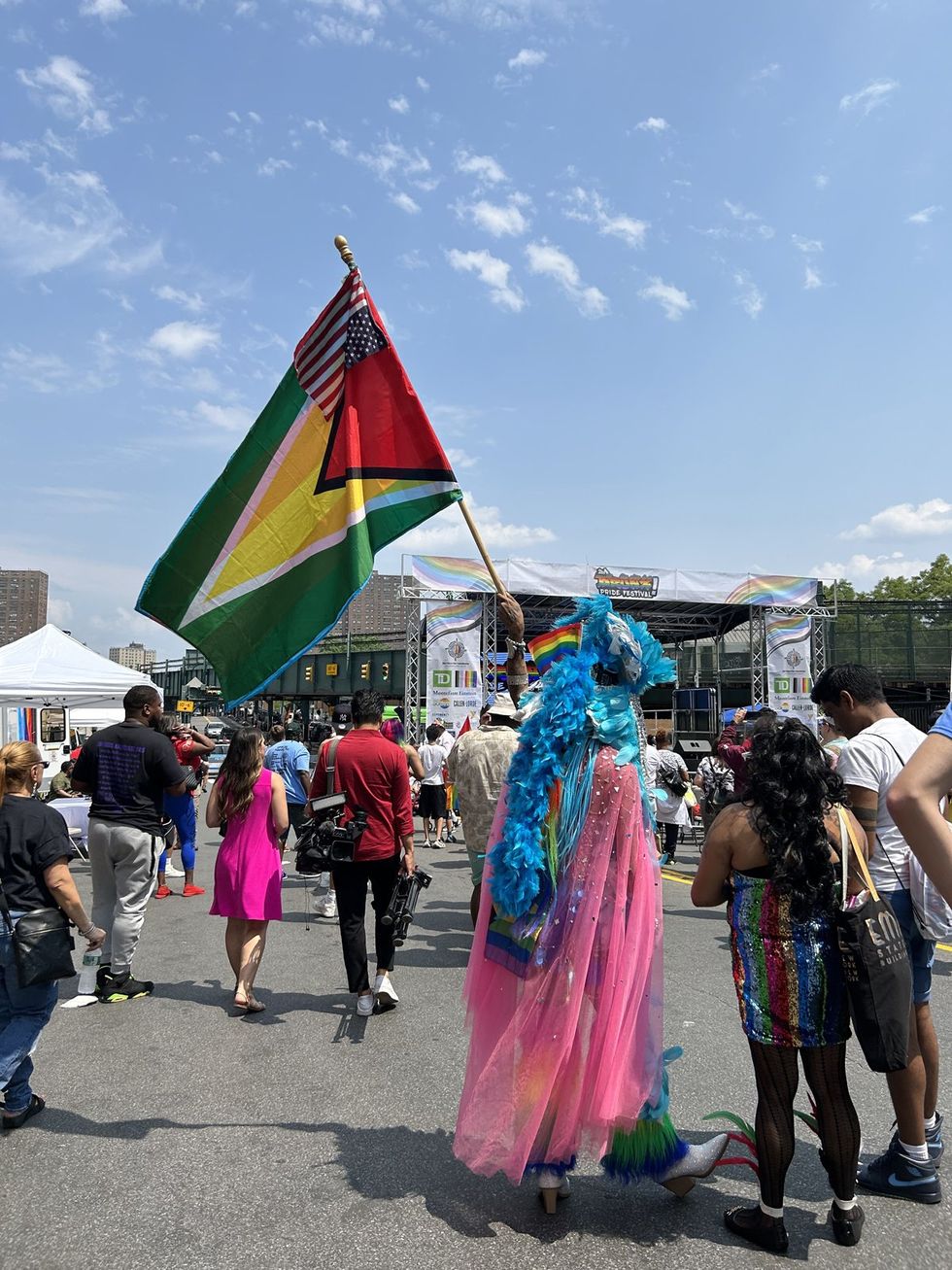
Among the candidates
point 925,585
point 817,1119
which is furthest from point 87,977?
point 925,585

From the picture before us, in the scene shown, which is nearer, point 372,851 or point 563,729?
point 563,729

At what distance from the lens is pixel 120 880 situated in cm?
557

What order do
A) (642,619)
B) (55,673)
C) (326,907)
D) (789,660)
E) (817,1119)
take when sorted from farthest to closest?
1. (642,619)
2. (789,660)
3. (55,673)
4. (326,907)
5. (817,1119)

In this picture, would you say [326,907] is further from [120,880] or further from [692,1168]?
[692,1168]

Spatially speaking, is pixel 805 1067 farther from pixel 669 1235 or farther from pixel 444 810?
pixel 444 810

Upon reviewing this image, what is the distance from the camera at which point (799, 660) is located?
23.6 metres

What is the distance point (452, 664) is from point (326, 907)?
1287cm

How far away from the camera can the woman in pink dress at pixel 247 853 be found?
528 centimetres

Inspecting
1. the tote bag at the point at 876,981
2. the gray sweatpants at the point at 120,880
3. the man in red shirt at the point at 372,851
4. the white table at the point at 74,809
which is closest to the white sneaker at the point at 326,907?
the gray sweatpants at the point at 120,880

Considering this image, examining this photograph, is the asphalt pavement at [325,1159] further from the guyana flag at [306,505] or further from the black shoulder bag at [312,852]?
the guyana flag at [306,505]

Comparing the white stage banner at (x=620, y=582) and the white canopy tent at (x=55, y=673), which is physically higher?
the white stage banner at (x=620, y=582)

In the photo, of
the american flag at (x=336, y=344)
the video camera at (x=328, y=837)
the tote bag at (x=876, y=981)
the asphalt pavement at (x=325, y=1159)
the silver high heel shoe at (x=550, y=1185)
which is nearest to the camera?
the tote bag at (x=876, y=981)

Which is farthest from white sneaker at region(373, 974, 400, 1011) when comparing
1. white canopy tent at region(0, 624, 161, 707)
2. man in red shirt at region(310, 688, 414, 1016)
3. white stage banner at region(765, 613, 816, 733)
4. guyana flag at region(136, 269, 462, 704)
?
white stage banner at region(765, 613, 816, 733)

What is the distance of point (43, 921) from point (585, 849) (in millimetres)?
2345
